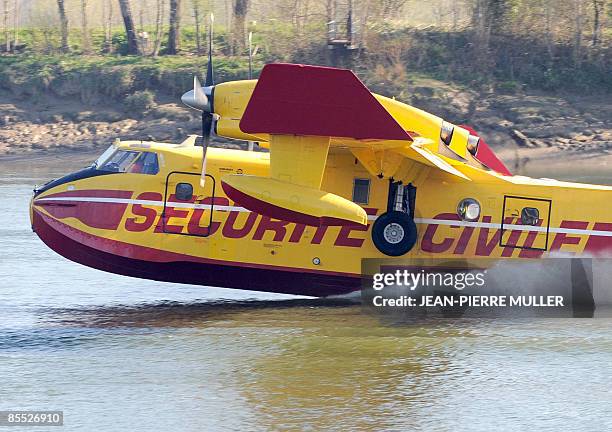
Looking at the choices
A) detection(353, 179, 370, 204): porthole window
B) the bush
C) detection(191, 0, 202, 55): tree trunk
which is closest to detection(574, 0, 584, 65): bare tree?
detection(191, 0, 202, 55): tree trunk

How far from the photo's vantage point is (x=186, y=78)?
131 ft

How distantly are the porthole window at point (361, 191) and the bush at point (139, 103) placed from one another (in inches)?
898

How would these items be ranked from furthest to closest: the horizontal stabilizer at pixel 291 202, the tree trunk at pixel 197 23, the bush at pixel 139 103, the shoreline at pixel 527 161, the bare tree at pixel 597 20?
the tree trunk at pixel 197 23, the bare tree at pixel 597 20, the bush at pixel 139 103, the shoreline at pixel 527 161, the horizontal stabilizer at pixel 291 202

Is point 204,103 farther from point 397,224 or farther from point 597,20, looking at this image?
point 597,20

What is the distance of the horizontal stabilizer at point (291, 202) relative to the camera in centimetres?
1575

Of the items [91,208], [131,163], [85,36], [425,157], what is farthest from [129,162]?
[85,36]

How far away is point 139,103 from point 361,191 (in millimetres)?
23083

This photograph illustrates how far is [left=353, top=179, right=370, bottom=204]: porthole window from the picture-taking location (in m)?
17.3

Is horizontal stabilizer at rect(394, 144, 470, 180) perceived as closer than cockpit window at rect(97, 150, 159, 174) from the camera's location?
Yes

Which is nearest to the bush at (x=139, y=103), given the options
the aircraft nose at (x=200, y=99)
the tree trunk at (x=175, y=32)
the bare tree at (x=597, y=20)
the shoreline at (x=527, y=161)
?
the shoreline at (x=527, y=161)

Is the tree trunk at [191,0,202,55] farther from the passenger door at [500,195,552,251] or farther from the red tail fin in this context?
the passenger door at [500,195,552,251]

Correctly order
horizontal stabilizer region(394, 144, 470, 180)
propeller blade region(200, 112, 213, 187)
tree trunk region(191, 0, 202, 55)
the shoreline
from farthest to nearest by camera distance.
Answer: tree trunk region(191, 0, 202, 55) < the shoreline < propeller blade region(200, 112, 213, 187) < horizontal stabilizer region(394, 144, 470, 180)

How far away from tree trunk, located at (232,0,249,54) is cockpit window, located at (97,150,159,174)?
2502 cm

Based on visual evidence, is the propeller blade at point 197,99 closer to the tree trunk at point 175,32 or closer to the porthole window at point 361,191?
the porthole window at point 361,191
